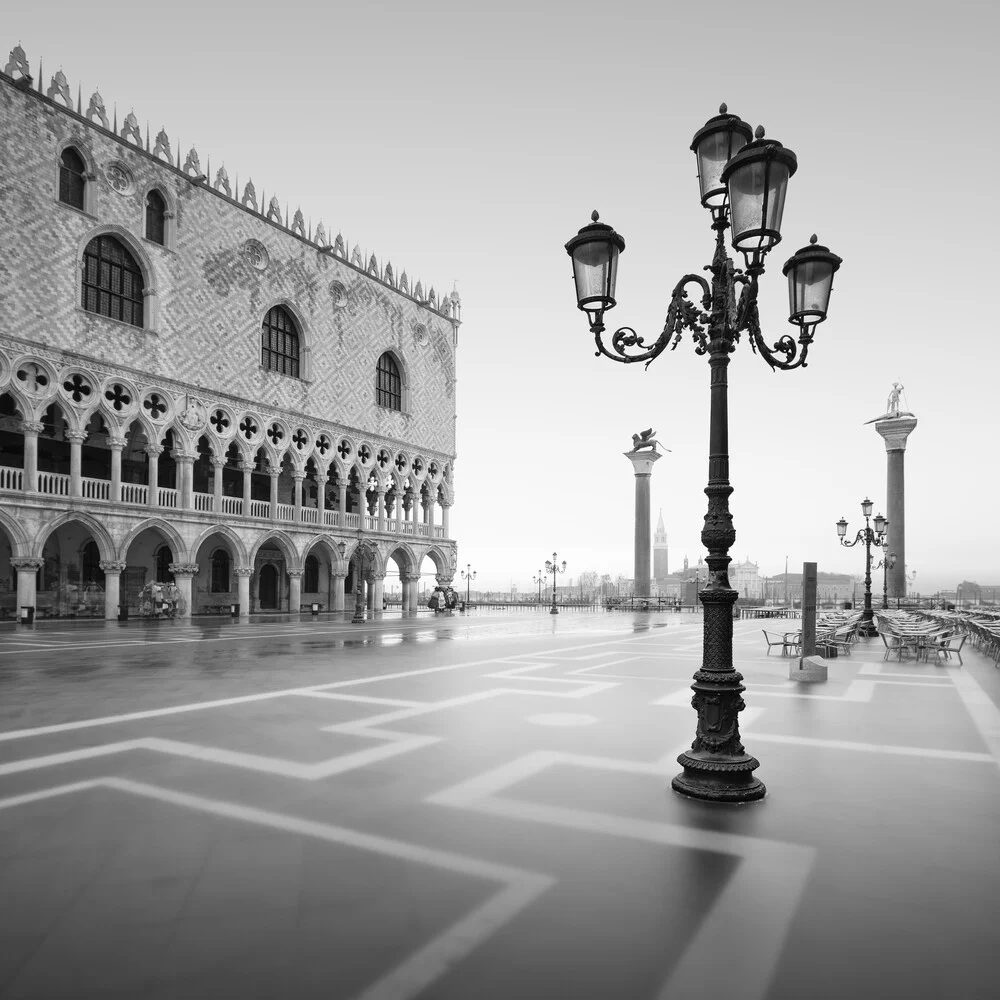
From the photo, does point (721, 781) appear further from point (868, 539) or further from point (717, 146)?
point (868, 539)

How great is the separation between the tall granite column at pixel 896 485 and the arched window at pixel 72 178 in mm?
32096

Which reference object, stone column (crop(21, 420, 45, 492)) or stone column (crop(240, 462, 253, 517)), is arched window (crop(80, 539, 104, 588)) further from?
stone column (crop(240, 462, 253, 517))

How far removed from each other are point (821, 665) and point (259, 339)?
87.9 feet

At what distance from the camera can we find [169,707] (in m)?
7.72

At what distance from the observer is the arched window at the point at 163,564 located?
30219 millimetres

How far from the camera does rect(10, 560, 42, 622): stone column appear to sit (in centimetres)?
2261

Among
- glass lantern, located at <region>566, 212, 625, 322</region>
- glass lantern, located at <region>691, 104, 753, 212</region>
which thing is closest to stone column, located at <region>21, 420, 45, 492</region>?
glass lantern, located at <region>566, 212, 625, 322</region>

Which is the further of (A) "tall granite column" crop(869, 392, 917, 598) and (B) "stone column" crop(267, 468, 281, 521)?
(B) "stone column" crop(267, 468, 281, 521)

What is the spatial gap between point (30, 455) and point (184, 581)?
6.87 m

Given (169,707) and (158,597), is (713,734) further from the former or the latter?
A: (158,597)

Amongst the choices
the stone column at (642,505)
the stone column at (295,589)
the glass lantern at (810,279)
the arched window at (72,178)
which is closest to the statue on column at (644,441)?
the stone column at (642,505)

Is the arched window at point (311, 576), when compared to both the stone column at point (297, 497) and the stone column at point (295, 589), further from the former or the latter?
the stone column at point (297, 497)

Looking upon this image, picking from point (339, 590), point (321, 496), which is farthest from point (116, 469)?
point (339, 590)

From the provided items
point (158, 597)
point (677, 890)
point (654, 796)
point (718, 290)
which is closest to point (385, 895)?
point (677, 890)
